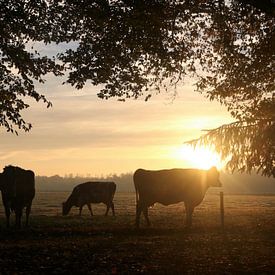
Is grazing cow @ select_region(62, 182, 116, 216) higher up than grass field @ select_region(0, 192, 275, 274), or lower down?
higher up

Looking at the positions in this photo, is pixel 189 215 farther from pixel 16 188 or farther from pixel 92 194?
pixel 92 194

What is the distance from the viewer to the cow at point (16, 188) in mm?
22312

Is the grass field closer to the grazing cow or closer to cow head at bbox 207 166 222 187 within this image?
cow head at bbox 207 166 222 187

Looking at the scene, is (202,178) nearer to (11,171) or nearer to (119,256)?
(11,171)

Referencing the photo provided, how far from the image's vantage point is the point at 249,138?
23.3 meters

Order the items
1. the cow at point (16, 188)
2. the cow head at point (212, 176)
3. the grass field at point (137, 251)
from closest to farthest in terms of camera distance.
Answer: the grass field at point (137, 251) < the cow at point (16, 188) < the cow head at point (212, 176)

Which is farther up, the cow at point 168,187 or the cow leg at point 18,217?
the cow at point 168,187

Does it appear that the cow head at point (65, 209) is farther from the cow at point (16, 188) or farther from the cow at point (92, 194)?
the cow at point (16, 188)

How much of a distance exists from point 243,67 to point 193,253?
725 centimetres

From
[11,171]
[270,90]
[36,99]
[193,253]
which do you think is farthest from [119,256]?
[11,171]

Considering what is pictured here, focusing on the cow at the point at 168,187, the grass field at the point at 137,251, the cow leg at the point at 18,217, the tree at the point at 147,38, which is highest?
the tree at the point at 147,38

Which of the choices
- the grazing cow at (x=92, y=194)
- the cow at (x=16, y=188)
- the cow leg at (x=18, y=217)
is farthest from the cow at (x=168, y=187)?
the grazing cow at (x=92, y=194)

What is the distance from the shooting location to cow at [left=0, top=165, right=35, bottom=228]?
878 inches

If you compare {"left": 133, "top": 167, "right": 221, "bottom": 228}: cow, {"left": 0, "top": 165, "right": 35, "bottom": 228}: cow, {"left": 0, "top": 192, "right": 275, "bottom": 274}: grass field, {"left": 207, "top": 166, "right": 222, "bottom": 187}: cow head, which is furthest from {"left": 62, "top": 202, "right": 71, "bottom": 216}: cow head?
{"left": 0, "top": 192, "right": 275, "bottom": 274}: grass field
